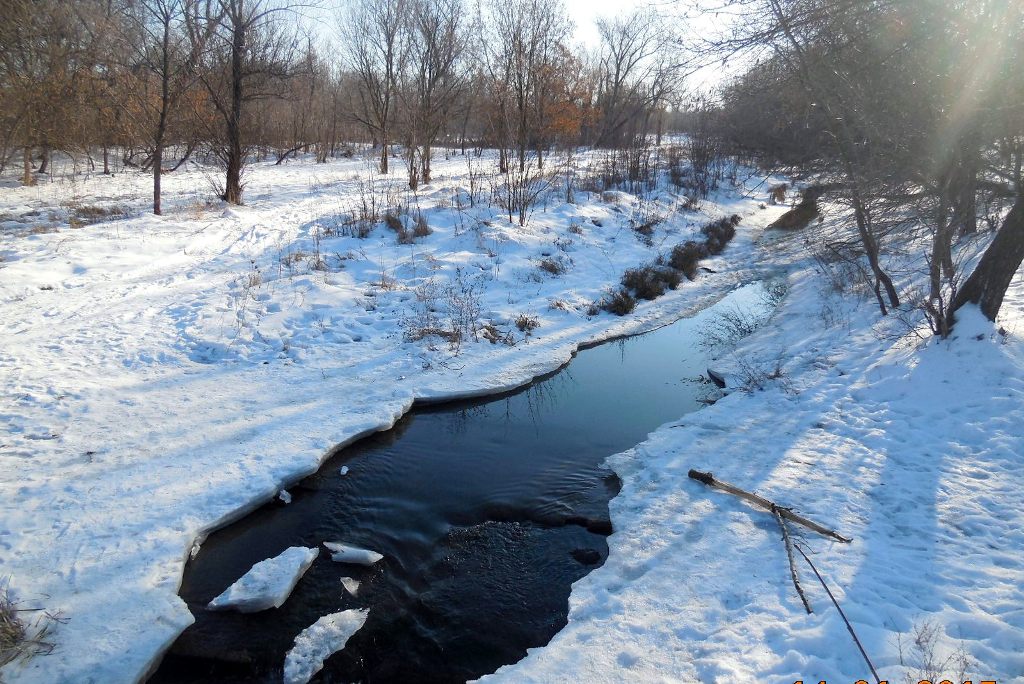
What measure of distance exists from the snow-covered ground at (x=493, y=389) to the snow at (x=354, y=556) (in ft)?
3.58

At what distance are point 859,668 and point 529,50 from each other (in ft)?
47.1

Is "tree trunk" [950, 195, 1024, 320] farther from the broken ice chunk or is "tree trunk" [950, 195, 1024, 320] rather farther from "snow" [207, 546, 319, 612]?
"snow" [207, 546, 319, 612]

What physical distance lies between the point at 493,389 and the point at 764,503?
4.00 m

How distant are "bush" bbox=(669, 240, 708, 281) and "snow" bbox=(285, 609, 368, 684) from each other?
39.4 ft

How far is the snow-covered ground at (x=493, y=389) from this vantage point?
3893mm

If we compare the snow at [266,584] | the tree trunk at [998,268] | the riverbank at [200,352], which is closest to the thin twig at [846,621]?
the snow at [266,584]

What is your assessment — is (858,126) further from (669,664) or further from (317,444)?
(317,444)

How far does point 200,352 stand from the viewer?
812cm

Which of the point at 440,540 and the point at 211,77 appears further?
the point at 211,77

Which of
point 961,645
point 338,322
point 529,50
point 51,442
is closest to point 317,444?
point 51,442

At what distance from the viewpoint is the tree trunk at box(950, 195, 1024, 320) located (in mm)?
6891

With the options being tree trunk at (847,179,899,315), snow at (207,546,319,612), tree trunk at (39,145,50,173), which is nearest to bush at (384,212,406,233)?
tree trunk at (847,179,899,315)

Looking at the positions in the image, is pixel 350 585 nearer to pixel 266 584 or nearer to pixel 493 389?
pixel 266 584

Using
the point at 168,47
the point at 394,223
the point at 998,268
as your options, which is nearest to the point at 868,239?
the point at 998,268
